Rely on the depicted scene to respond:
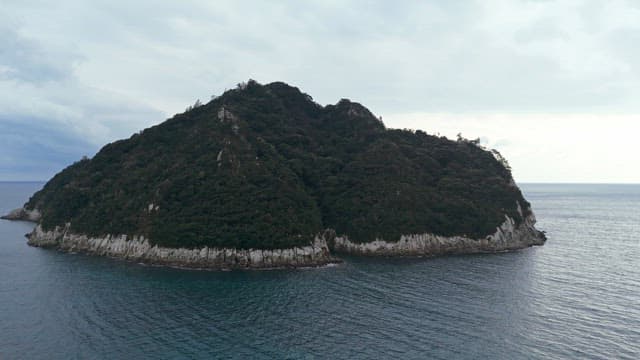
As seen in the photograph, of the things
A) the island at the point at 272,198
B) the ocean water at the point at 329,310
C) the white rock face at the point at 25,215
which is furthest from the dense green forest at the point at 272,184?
the white rock face at the point at 25,215

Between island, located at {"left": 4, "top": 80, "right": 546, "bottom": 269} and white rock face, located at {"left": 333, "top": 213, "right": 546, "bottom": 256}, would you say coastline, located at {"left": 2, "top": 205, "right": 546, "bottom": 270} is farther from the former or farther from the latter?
island, located at {"left": 4, "top": 80, "right": 546, "bottom": 269}

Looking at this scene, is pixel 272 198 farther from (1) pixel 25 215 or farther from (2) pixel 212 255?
(1) pixel 25 215

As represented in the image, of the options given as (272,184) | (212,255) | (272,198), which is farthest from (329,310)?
(272,184)

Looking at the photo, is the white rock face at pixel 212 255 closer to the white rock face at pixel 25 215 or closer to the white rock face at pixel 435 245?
the white rock face at pixel 435 245

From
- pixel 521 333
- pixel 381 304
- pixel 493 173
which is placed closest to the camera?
pixel 521 333

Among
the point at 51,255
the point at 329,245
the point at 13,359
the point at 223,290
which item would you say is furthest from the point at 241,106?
the point at 13,359

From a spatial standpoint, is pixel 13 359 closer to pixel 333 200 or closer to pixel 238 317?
pixel 238 317
